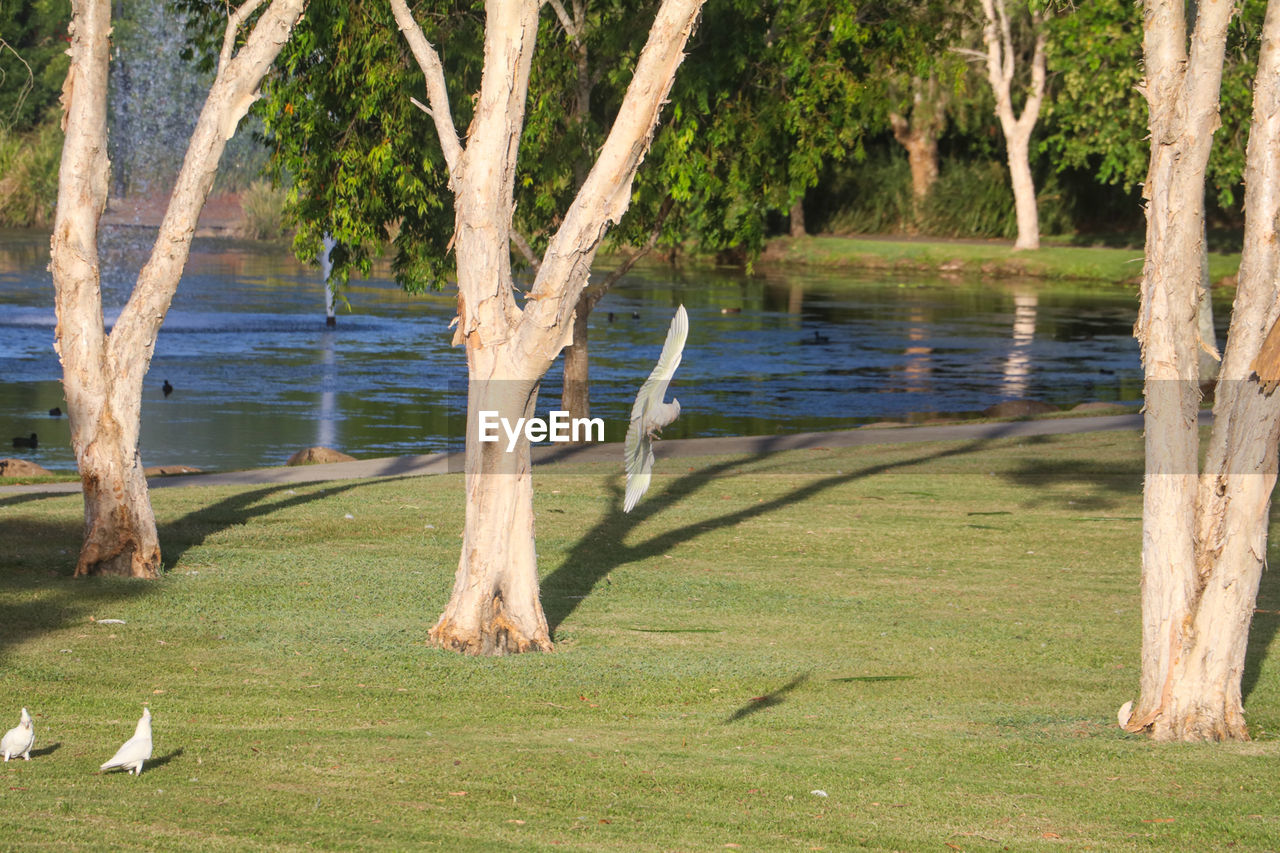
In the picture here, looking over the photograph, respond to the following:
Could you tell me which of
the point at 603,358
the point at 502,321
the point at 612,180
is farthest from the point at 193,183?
the point at 603,358

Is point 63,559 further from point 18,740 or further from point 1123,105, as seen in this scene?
point 1123,105

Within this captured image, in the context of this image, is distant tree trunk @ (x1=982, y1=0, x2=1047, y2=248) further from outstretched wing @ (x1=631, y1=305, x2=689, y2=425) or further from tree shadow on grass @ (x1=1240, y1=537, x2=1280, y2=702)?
outstretched wing @ (x1=631, y1=305, x2=689, y2=425)

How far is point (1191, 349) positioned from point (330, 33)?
10.9 m

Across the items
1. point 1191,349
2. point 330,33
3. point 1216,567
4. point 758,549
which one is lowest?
point 758,549

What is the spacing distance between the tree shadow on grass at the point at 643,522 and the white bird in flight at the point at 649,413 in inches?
53.3

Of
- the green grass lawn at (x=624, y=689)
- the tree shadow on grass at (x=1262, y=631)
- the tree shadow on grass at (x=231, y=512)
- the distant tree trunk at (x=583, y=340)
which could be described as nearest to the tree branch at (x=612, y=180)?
the green grass lawn at (x=624, y=689)

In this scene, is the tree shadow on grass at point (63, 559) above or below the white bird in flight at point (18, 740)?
below

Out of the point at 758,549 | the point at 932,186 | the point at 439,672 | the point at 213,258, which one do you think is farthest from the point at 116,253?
the point at 439,672

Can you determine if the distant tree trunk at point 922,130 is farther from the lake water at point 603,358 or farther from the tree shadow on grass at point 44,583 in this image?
the tree shadow on grass at point 44,583

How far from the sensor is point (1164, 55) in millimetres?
7195

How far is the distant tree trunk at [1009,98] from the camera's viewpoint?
48.0 meters

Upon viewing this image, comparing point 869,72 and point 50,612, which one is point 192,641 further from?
point 869,72

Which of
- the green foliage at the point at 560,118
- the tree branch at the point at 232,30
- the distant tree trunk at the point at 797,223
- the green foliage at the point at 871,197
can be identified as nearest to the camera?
the tree branch at the point at 232,30

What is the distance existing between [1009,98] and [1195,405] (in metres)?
45.2
